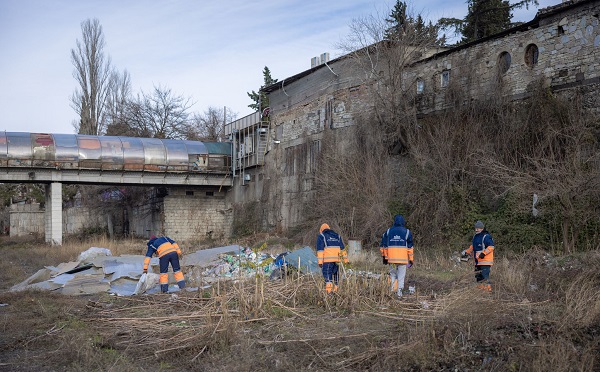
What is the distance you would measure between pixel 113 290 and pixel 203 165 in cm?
2494

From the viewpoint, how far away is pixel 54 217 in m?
35.5

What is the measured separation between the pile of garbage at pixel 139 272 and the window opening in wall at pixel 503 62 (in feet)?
37.3

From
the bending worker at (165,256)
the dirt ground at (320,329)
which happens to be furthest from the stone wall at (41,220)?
the dirt ground at (320,329)

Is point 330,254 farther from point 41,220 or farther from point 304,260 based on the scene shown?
point 41,220

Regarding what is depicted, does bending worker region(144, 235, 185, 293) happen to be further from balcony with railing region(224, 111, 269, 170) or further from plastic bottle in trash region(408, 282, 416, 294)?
balcony with railing region(224, 111, 269, 170)

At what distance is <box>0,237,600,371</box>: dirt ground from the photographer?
749 cm

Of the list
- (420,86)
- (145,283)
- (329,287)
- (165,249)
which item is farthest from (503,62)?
(145,283)

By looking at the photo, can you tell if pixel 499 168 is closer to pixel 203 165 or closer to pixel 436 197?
pixel 436 197

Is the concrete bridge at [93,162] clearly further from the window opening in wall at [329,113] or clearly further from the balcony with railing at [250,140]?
the window opening in wall at [329,113]

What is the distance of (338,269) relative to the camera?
507 inches

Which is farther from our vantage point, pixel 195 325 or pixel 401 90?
pixel 401 90

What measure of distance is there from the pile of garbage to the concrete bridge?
17.6m

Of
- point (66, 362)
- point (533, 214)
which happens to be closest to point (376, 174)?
point (533, 214)

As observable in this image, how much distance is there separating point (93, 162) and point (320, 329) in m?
29.6
